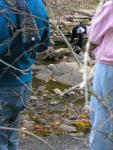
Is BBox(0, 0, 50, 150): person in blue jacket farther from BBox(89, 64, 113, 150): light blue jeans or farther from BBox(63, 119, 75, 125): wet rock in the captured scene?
BBox(63, 119, 75, 125): wet rock

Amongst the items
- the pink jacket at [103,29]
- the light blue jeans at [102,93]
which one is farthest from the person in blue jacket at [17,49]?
the light blue jeans at [102,93]

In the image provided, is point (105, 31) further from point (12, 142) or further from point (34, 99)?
point (34, 99)

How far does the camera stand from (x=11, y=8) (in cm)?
279

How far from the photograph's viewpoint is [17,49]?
3467mm

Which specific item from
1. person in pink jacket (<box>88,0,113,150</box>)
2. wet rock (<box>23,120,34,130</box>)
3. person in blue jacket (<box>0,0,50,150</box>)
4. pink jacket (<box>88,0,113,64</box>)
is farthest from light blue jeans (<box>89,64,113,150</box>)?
wet rock (<box>23,120,34,130</box>)

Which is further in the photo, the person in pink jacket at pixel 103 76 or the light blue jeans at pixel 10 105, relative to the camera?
the light blue jeans at pixel 10 105

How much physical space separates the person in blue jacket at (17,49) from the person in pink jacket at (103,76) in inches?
15.1

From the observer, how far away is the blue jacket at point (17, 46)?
3.37 meters

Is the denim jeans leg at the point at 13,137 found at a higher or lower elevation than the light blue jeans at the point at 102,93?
lower

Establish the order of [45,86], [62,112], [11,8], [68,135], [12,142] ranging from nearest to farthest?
[11,8]
[12,142]
[68,135]
[62,112]
[45,86]

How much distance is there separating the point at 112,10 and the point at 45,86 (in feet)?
18.8

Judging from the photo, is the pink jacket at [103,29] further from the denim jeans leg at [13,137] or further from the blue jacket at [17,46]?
the denim jeans leg at [13,137]

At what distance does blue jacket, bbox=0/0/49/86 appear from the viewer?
337 centimetres

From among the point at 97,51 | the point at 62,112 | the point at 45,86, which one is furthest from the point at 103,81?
the point at 45,86
